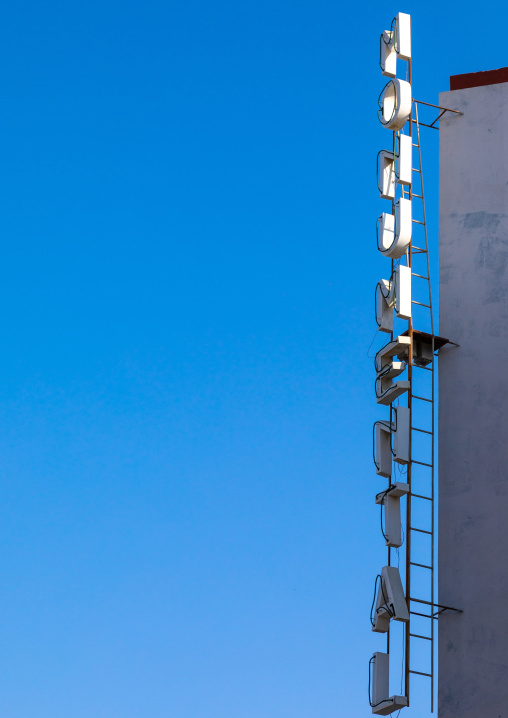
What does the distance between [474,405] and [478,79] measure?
6.99m

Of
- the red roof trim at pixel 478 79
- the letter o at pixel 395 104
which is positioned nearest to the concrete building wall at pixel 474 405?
the red roof trim at pixel 478 79

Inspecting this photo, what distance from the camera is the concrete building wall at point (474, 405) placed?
22.5 meters

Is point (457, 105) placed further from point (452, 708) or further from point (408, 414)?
point (452, 708)

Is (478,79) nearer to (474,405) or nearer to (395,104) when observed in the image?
(395,104)

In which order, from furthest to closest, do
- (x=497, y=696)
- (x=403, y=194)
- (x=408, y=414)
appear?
(x=403, y=194) → (x=408, y=414) → (x=497, y=696)

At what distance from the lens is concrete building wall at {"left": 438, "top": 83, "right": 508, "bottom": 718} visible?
73.8ft

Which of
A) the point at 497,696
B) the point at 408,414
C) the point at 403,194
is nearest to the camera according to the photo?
the point at 497,696

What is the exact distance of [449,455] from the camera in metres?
24.1

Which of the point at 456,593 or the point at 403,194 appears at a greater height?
the point at 403,194

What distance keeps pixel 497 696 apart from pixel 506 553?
8.39 ft

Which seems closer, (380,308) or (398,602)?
(398,602)

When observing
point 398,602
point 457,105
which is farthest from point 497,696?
point 457,105

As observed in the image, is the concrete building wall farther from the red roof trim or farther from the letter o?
the letter o

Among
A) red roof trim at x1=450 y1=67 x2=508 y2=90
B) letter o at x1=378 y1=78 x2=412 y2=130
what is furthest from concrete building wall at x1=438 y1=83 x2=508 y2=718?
letter o at x1=378 y1=78 x2=412 y2=130
